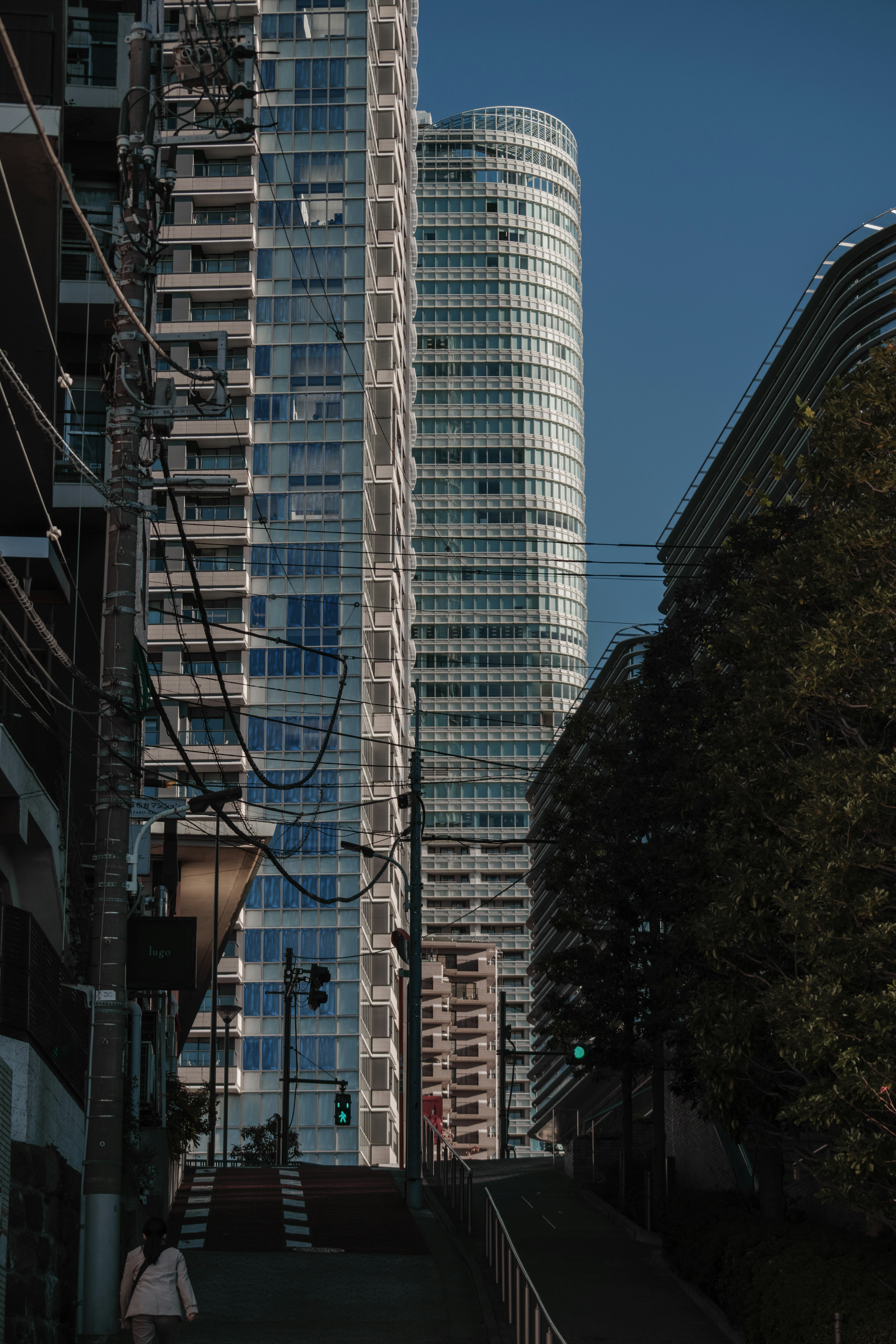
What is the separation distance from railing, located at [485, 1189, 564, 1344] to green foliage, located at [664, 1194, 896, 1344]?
2.30 metres

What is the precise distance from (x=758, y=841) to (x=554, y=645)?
519ft

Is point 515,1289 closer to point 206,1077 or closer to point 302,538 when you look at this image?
point 206,1077

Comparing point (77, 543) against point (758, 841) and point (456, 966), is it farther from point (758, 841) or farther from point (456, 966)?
point (456, 966)

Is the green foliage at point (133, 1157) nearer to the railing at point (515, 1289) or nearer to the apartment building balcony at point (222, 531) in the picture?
the railing at point (515, 1289)

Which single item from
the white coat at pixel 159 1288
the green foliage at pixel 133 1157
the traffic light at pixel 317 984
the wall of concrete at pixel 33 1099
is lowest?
the white coat at pixel 159 1288

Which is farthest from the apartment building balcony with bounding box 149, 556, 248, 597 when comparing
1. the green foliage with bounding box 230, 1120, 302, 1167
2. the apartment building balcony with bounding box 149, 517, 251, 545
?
the green foliage with bounding box 230, 1120, 302, 1167

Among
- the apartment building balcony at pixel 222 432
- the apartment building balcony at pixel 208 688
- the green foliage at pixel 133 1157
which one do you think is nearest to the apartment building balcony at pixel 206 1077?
the apartment building balcony at pixel 208 688

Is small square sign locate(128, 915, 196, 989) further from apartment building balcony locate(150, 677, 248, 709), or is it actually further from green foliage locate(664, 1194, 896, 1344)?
apartment building balcony locate(150, 677, 248, 709)

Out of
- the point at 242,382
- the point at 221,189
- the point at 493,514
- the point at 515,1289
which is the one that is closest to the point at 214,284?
the point at 221,189

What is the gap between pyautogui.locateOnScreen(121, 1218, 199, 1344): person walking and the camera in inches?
505

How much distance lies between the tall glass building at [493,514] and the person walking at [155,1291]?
155 metres

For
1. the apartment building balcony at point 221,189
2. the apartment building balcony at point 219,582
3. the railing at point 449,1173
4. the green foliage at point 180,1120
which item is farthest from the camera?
the apartment building balcony at point 221,189

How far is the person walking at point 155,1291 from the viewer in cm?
1282

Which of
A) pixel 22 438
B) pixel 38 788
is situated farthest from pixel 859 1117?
pixel 22 438
